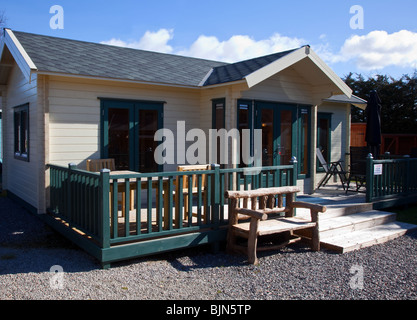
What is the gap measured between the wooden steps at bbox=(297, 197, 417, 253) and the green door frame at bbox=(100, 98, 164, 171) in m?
3.37

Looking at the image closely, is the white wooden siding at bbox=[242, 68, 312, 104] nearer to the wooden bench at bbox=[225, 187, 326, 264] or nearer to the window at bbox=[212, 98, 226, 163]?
the window at bbox=[212, 98, 226, 163]

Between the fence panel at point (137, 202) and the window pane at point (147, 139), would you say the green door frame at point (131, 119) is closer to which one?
the window pane at point (147, 139)

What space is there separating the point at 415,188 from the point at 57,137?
25.3ft

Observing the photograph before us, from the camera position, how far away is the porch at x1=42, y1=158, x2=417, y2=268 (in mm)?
4537

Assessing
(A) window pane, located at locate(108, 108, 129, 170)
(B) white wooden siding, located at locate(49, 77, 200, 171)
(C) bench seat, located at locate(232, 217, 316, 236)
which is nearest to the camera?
(C) bench seat, located at locate(232, 217, 316, 236)

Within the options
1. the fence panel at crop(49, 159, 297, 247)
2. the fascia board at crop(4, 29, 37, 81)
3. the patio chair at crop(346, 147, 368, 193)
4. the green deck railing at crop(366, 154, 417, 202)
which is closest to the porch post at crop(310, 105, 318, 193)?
the patio chair at crop(346, 147, 368, 193)

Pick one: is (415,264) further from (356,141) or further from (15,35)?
(356,141)

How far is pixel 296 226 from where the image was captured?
5238mm

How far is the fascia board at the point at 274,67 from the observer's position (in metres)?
6.75

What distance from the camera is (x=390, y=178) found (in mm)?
7926

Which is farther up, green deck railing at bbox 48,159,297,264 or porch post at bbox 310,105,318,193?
porch post at bbox 310,105,318,193

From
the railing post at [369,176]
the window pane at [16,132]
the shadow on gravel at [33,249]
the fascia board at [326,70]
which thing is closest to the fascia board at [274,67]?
the fascia board at [326,70]

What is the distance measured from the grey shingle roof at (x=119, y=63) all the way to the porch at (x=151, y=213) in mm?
1933
